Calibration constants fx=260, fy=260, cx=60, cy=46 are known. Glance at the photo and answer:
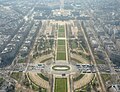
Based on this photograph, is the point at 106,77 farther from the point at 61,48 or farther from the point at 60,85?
the point at 61,48

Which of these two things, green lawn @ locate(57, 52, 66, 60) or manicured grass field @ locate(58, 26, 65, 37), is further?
manicured grass field @ locate(58, 26, 65, 37)

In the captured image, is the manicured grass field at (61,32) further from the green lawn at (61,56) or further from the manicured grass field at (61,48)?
the green lawn at (61,56)

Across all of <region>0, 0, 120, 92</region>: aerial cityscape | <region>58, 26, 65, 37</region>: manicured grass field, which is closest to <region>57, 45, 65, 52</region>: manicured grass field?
<region>0, 0, 120, 92</region>: aerial cityscape

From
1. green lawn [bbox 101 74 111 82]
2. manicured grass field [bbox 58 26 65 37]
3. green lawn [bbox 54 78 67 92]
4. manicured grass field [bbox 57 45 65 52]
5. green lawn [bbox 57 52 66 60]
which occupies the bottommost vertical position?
manicured grass field [bbox 58 26 65 37]

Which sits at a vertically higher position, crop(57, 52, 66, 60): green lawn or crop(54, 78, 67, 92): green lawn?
crop(54, 78, 67, 92): green lawn

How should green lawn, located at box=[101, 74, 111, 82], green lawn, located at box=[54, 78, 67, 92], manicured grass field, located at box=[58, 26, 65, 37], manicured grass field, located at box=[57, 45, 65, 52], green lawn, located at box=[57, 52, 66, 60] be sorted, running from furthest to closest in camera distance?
manicured grass field, located at box=[58, 26, 65, 37] → manicured grass field, located at box=[57, 45, 65, 52] → green lawn, located at box=[57, 52, 66, 60] → green lawn, located at box=[101, 74, 111, 82] → green lawn, located at box=[54, 78, 67, 92]

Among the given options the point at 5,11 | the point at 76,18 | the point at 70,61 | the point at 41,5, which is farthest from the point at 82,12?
the point at 70,61

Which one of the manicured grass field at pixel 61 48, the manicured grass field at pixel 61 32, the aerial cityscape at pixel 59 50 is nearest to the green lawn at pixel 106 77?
the aerial cityscape at pixel 59 50

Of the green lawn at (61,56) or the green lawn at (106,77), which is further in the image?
the green lawn at (61,56)

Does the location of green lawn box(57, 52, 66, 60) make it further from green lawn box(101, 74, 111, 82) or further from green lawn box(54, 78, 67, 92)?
green lawn box(101, 74, 111, 82)
